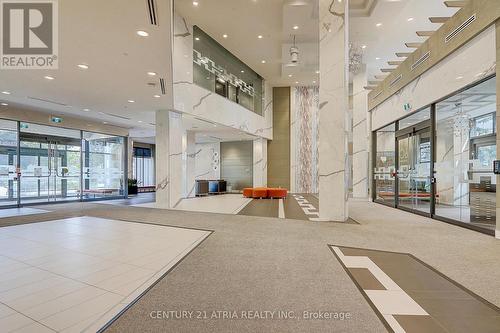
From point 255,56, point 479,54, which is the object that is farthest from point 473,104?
point 255,56

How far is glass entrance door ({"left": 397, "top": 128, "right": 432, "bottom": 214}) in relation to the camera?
24.0 ft

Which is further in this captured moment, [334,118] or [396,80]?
[396,80]

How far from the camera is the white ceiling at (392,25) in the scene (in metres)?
8.58

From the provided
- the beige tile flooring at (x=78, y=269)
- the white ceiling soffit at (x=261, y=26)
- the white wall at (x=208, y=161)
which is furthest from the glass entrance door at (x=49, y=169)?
the white ceiling soffit at (x=261, y=26)

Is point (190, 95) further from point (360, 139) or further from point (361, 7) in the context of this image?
point (360, 139)

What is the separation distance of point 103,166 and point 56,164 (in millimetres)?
2146

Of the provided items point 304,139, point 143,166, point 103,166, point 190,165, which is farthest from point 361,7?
point 143,166

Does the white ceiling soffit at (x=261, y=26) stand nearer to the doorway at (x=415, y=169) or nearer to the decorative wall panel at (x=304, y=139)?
the decorative wall panel at (x=304, y=139)

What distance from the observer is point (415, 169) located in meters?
8.12

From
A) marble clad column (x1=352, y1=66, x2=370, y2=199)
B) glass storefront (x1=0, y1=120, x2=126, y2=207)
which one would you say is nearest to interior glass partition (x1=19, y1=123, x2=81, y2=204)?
glass storefront (x1=0, y1=120, x2=126, y2=207)

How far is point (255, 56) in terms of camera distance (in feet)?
42.5

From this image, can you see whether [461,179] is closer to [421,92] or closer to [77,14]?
[421,92]

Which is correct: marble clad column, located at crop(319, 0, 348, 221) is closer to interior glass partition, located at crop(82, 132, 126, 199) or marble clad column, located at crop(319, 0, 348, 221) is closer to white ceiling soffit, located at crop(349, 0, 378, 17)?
white ceiling soffit, located at crop(349, 0, 378, 17)

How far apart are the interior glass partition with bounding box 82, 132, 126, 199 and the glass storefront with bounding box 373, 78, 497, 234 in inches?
501
